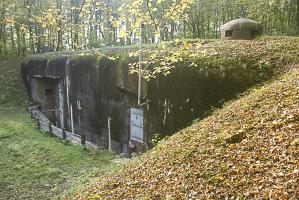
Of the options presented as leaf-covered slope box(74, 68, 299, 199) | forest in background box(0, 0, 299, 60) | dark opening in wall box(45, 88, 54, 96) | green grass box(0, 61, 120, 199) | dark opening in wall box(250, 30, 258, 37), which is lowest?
green grass box(0, 61, 120, 199)

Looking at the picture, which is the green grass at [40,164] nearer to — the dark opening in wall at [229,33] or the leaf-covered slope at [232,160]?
the leaf-covered slope at [232,160]

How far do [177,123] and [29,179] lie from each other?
5.44 meters

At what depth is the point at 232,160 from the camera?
5914mm

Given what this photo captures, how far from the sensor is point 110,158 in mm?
13867

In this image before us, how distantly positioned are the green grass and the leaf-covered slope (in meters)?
3.00

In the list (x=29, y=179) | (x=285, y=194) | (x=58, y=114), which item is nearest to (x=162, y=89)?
(x=29, y=179)

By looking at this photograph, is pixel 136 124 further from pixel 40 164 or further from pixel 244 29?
pixel 244 29

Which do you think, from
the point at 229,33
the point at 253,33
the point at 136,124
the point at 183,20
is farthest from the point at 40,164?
the point at 253,33

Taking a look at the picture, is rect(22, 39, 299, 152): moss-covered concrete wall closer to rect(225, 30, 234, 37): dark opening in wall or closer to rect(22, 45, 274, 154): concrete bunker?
rect(22, 45, 274, 154): concrete bunker

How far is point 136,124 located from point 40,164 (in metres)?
4.20

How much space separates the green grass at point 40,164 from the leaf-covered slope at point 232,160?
2995 millimetres

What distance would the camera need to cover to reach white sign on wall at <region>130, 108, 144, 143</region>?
14460mm

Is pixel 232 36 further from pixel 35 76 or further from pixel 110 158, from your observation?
pixel 35 76

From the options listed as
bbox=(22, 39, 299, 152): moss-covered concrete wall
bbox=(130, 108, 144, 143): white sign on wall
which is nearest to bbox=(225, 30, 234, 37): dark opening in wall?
bbox=(22, 39, 299, 152): moss-covered concrete wall
